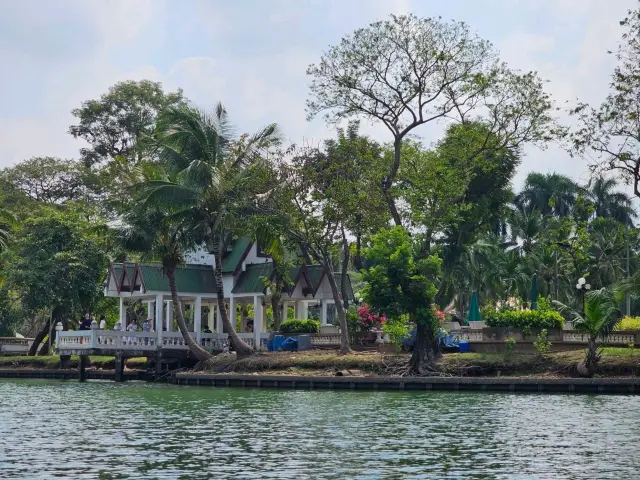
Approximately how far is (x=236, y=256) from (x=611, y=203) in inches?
1883

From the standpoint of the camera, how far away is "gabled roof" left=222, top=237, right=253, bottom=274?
200 feet

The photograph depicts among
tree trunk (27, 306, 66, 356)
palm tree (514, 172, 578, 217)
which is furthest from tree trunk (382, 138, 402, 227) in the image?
palm tree (514, 172, 578, 217)

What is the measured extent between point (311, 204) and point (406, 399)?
15.2 m

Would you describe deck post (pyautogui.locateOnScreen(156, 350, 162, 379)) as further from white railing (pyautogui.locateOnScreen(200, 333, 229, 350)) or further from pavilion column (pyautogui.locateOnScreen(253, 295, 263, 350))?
pavilion column (pyautogui.locateOnScreen(253, 295, 263, 350))

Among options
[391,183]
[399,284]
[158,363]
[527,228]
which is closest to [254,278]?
[158,363]

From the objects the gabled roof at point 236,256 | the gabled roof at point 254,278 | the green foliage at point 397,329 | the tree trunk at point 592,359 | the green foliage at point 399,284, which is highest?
the gabled roof at point 236,256

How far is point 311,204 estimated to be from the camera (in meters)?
51.1

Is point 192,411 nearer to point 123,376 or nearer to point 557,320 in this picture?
point 557,320

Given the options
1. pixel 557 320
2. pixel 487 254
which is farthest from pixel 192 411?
pixel 487 254

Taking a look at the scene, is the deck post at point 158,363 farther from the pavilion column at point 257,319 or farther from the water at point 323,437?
the water at point 323,437

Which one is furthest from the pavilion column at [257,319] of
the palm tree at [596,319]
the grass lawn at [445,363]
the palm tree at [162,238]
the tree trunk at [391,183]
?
the palm tree at [596,319]

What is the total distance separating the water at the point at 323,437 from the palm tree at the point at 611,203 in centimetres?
6178

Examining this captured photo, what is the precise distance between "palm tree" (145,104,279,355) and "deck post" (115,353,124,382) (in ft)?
21.3

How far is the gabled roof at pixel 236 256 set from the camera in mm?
60938
